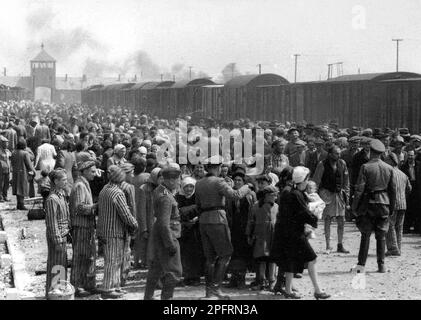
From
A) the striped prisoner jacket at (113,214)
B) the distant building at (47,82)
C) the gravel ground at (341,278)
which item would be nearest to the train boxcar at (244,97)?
the gravel ground at (341,278)

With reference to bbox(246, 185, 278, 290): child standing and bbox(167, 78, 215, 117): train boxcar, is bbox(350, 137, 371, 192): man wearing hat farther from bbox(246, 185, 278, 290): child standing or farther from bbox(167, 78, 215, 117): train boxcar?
bbox(167, 78, 215, 117): train boxcar

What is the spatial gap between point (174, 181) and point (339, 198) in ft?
14.2

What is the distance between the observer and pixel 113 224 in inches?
355

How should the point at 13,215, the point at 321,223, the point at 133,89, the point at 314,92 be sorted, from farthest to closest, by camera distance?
the point at 133,89 < the point at 314,92 < the point at 13,215 < the point at 321,223

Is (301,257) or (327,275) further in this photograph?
(327,275)

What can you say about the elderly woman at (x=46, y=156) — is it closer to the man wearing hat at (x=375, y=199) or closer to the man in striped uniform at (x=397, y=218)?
the man in striped uniform at (x=397, y=218)

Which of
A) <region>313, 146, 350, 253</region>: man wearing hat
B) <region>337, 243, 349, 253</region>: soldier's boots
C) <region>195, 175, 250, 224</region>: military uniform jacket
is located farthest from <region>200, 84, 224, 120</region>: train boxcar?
<region>195, 175, 250, 224</region>: military uniform jacket

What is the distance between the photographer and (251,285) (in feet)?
32.4

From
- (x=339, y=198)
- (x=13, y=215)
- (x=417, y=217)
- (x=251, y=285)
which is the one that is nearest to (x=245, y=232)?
(x=251, y=285)

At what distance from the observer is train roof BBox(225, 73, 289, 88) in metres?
36.7

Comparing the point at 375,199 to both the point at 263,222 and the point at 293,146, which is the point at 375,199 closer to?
the point at 263,222

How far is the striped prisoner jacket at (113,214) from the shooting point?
29.5 ft

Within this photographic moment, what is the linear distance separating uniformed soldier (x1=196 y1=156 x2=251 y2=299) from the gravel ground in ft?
1.18

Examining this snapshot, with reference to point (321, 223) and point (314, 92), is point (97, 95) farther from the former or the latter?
point (321, 223)
